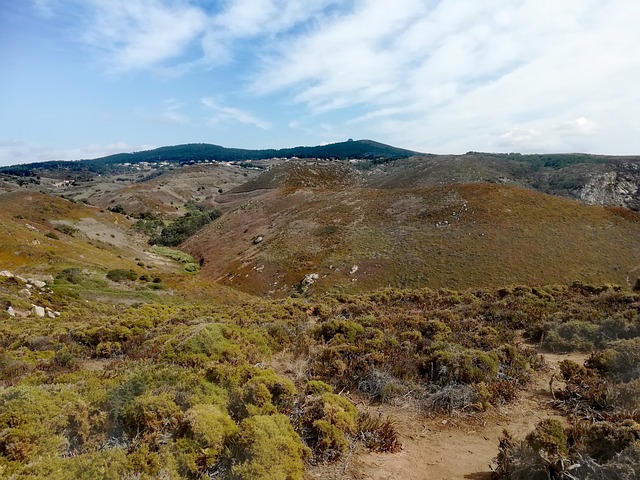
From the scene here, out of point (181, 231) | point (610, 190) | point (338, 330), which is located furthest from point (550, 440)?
point (610, 190)

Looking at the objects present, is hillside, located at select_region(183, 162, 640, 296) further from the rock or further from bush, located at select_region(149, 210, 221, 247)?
bush, located at select_region(149, 210, 221, 247)

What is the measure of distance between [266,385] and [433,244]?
40.9m

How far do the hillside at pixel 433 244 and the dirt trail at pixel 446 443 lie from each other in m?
31.3

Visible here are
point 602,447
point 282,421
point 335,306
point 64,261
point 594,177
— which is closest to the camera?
point 602,447

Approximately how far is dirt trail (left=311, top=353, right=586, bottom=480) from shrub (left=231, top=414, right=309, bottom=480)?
56 centimetres

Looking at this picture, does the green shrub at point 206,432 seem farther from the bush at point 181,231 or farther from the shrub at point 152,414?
the bush at point 181,231

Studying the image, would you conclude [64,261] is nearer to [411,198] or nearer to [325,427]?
[325,427]

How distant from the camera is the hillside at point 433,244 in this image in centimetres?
4016

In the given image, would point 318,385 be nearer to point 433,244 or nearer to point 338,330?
point 338,330

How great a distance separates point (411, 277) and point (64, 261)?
35.7m

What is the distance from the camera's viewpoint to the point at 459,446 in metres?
7.46

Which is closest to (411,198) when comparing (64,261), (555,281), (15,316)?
(555,281)

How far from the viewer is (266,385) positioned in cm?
811

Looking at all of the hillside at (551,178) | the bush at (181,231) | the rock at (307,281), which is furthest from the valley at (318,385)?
the hillside at (551,178)
